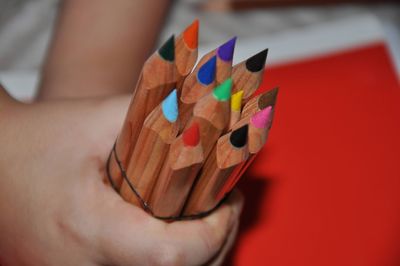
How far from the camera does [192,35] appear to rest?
0.23 meters

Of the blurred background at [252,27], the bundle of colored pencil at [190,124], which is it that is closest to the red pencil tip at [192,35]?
the bundle of colored pencil at [190,124]

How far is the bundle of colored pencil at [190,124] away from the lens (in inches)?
8.8

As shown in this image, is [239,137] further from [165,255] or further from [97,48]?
[97,48]

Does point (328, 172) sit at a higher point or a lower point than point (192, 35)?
lower

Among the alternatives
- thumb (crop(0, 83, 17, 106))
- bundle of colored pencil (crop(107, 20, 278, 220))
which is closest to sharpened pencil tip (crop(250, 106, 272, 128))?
bundle of colored pencil (crop(107, 20, 278, 220))

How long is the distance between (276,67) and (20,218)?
0.25m

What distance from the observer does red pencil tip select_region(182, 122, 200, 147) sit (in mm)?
217

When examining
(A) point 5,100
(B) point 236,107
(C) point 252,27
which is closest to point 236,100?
(B) point 236,107

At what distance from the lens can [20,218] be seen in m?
0.27

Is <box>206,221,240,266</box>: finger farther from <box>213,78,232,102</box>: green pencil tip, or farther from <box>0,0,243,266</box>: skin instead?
<box>213,78,232,102</box>: green pencil tip

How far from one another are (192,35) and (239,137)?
0.15ft

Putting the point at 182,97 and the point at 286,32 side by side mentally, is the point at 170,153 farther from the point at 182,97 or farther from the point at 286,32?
the point at 286,32

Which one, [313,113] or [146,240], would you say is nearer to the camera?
[146,240]

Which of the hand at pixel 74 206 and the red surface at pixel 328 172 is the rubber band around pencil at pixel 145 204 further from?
the red surface at pixel 328 172
